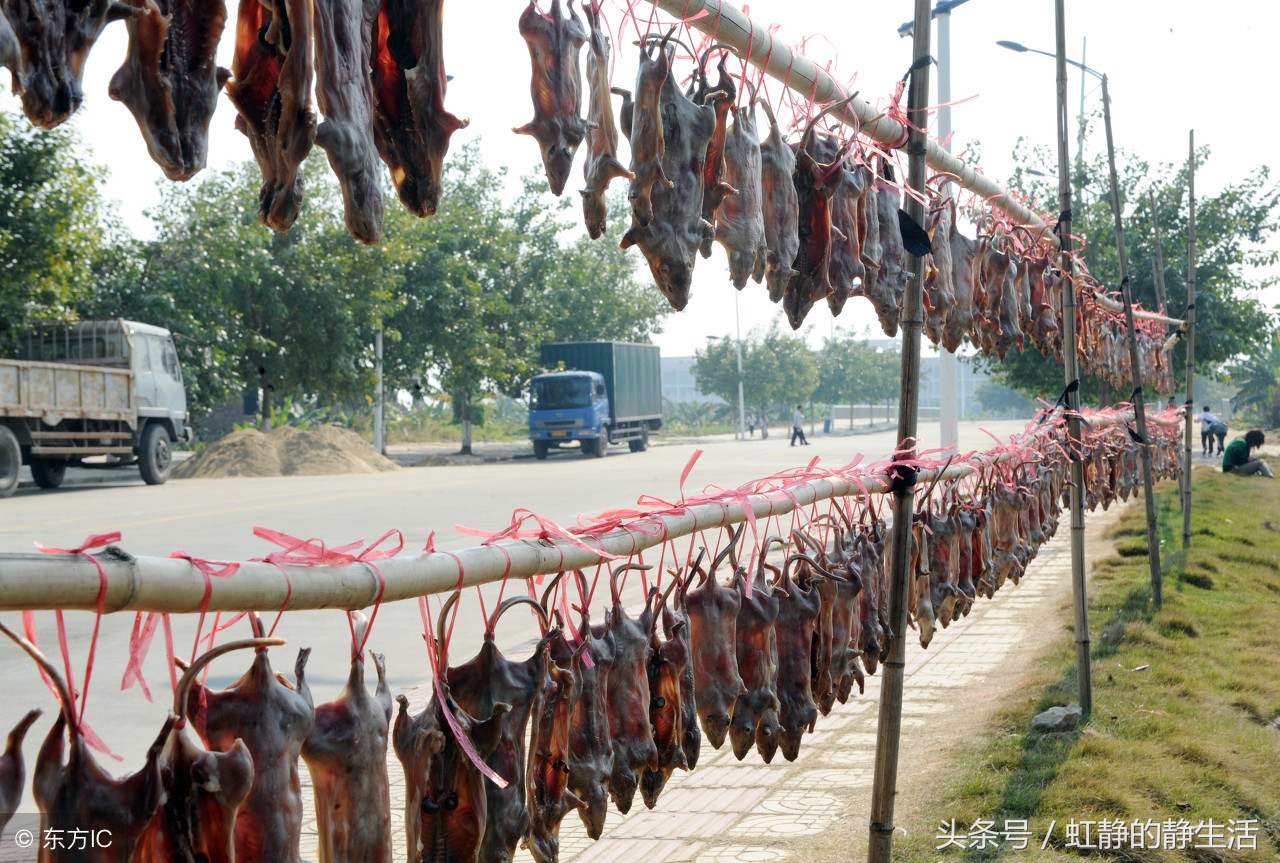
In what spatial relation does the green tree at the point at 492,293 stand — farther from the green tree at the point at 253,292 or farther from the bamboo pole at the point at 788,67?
the bamboo pole at the point at 788,67

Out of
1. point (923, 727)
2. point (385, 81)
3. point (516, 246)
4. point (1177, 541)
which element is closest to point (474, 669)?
point (385, 81)

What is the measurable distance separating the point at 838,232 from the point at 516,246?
114 feet

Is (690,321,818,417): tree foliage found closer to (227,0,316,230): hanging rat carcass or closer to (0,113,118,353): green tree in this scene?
(0,113,118,353): green tree

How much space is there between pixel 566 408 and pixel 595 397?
0.90m

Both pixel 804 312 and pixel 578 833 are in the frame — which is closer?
pixel 804 312

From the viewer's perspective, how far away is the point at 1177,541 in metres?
12.5

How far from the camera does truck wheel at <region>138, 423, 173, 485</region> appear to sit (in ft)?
67.7

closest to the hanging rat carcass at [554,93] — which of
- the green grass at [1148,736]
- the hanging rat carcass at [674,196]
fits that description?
the hanging rat carcass at [674,196]

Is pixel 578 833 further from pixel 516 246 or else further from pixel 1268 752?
pixel 516 246

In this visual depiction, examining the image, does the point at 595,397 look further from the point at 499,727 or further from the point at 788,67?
the point at 499,727

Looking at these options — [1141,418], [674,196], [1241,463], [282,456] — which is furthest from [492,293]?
[674,196]

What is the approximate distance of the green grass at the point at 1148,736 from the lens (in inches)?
181

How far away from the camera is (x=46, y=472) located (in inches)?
763

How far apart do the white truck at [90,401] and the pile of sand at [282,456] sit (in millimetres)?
2136
